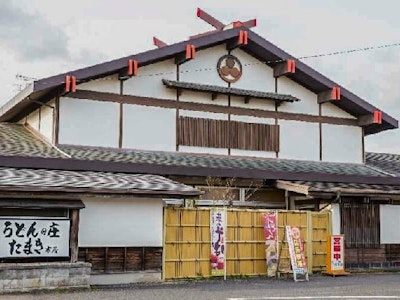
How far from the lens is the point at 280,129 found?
1925cm

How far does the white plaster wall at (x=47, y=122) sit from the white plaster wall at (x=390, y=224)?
940 cm

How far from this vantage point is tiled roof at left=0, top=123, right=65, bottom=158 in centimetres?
1491

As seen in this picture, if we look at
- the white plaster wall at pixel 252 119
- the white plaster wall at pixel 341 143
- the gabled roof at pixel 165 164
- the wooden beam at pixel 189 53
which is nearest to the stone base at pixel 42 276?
the gabled roof at pixel 165 164

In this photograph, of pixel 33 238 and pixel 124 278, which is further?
pixel 124 278

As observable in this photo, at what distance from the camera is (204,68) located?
1845 cm

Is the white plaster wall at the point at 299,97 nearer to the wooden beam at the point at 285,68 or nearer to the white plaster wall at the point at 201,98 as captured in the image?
the wooden beam at the point at 285,68

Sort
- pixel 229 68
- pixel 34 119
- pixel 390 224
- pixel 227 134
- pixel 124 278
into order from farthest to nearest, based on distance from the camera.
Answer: pixel 229 68, pixel 227 134, pixel 34 119, pixel 390 224, pixel 124 278

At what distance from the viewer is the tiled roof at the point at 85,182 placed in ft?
40.9

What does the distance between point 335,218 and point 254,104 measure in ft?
14.5

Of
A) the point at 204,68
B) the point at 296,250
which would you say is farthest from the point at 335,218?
the point at 204,68

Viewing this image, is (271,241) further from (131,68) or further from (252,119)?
(131,68)

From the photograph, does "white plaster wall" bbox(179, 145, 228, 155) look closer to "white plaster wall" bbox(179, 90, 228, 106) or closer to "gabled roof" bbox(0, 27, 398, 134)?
"white plaster wall" bbox(179, 90, 228, 106)

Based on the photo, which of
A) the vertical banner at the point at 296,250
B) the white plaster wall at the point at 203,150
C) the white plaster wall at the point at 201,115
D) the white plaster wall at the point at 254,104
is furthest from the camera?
the white plaster wall at the point at 254,104

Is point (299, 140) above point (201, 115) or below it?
below
